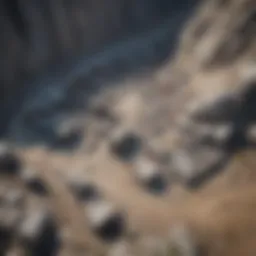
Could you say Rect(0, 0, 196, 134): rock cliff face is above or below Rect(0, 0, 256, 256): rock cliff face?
above

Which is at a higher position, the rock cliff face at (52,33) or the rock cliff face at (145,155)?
the rock cliff face at (52,33)

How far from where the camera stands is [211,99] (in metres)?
7.35

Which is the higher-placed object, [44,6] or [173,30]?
[44,6]

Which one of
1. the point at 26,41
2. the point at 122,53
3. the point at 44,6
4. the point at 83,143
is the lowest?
the point at 83,143

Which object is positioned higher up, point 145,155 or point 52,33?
point 52,33

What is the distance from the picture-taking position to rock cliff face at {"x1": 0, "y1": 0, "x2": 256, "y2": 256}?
545 cm

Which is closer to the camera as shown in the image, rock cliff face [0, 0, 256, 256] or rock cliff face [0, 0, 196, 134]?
rock cliff face [0, 0, 256, 256]

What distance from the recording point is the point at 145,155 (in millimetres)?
7352

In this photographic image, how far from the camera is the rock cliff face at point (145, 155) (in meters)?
5.45

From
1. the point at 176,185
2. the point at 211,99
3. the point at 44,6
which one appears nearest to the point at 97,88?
the point at 44,6

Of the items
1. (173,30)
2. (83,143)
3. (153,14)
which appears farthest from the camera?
(153,14)

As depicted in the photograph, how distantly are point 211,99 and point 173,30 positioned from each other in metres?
4.69

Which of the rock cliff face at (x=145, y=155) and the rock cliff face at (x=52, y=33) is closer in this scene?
the rock cliff face at (x=145, y=155)

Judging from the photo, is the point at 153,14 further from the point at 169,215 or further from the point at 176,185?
the point at 169,215
